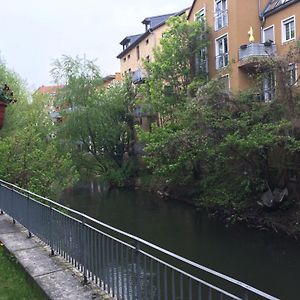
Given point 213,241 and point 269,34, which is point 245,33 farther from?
point 213,241

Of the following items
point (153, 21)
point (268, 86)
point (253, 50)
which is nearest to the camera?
point (268, 86)

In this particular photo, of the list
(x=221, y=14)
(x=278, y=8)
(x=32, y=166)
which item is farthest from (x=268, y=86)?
(x=32, y=166)

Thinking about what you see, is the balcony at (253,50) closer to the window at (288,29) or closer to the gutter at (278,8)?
the window at (288,29)

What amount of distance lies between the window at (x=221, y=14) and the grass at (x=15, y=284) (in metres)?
22.4

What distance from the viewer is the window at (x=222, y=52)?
25453mm

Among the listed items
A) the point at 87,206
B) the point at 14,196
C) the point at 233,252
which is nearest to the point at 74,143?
the point at 87,206

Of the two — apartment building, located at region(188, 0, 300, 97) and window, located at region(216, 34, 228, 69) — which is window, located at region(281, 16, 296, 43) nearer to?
apartment building, located at region(188, 0, 300, 97)

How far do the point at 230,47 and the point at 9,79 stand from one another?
556 inches

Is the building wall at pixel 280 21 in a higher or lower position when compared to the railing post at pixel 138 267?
higher

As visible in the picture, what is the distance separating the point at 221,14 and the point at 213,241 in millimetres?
15866

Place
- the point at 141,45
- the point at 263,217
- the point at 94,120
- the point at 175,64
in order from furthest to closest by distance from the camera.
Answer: the point at 141,45, the point at 94,120, the point at 175,64, the point at 263,217

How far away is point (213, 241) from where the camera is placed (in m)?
15.5

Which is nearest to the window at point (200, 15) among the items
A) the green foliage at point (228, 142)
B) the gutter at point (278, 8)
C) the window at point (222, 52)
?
the window at point (222, 52)

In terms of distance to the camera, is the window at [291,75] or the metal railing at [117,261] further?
the window at [291,75]
